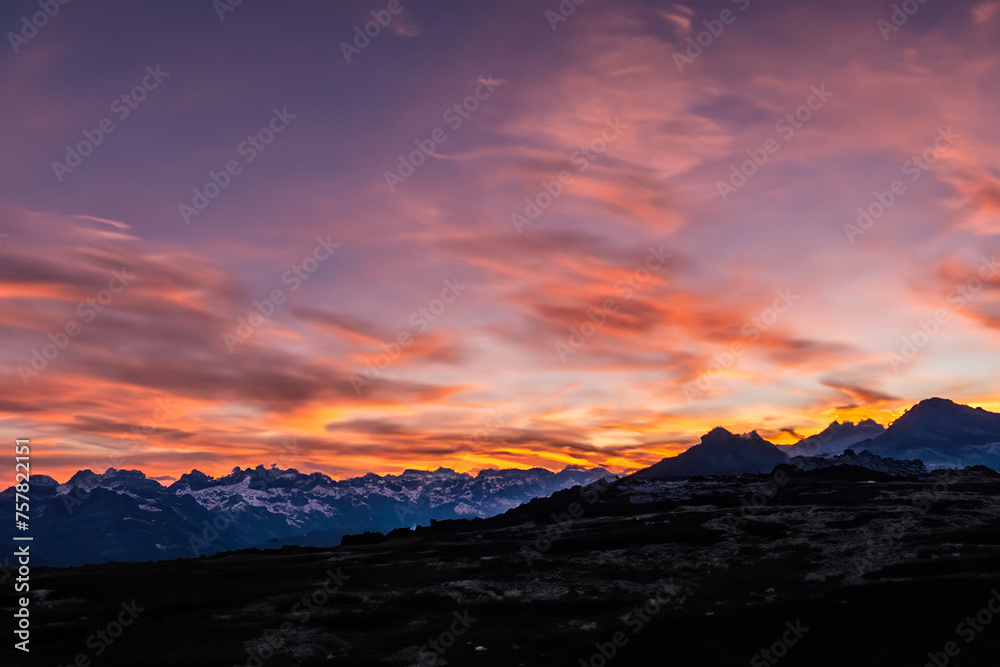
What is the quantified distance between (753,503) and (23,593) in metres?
147

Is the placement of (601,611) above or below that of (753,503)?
below

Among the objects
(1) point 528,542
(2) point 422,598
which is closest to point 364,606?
(2) point 422,598

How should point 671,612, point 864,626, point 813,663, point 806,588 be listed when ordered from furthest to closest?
point 806,588, point 671,612, point 864,626, point 813,663

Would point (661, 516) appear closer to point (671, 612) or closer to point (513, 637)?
point (671, 612)

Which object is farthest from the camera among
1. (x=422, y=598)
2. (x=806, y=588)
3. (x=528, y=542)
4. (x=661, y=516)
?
(x=661, y=516)

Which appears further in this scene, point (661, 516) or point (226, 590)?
point (661, 516)

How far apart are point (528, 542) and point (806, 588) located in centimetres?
6435

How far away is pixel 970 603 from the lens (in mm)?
69688

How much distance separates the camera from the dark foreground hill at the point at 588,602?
6494 cm

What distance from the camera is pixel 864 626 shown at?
67188 mm

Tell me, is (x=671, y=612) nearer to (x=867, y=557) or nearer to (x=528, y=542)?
(x=867, y=557)

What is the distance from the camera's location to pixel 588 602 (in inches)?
3268

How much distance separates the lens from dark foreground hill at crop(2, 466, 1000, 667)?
64.9 meters

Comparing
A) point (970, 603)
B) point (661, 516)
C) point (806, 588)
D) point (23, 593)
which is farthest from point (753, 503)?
point (23, 593)
